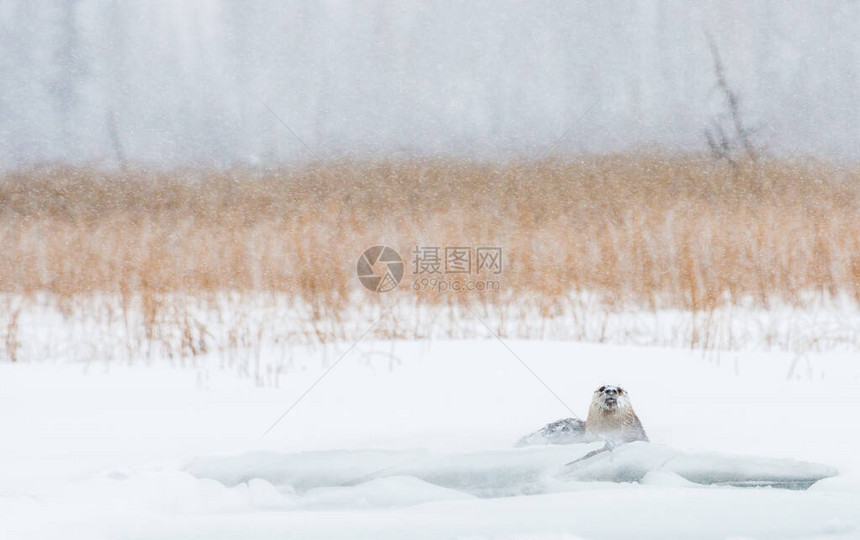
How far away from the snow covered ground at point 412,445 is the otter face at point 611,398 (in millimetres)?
224

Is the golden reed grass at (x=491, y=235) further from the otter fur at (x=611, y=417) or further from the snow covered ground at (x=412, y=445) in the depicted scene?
the otter fur at (x=611, y=417)

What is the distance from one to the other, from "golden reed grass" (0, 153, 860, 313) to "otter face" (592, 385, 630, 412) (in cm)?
267

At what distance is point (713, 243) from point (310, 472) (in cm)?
616

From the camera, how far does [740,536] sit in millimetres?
1948

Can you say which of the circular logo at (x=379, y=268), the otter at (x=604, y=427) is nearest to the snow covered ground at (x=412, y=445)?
the otter at (x=604, y=427)

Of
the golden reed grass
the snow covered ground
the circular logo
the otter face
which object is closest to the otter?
the otter face

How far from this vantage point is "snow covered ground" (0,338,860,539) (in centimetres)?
204

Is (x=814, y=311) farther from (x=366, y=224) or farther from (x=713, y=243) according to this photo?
(x=366, y=224)

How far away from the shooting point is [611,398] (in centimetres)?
279

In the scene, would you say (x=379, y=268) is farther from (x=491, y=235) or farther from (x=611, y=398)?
(x=611, y=398)

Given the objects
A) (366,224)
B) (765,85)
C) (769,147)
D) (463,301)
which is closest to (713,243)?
(463,301)

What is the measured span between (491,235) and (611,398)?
247 inches

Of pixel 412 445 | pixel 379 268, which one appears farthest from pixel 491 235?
pixel 412 445

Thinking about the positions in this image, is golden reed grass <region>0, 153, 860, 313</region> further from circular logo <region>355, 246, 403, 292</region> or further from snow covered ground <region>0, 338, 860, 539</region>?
snow covered ground <region>0, 338, 860, 539</region>
